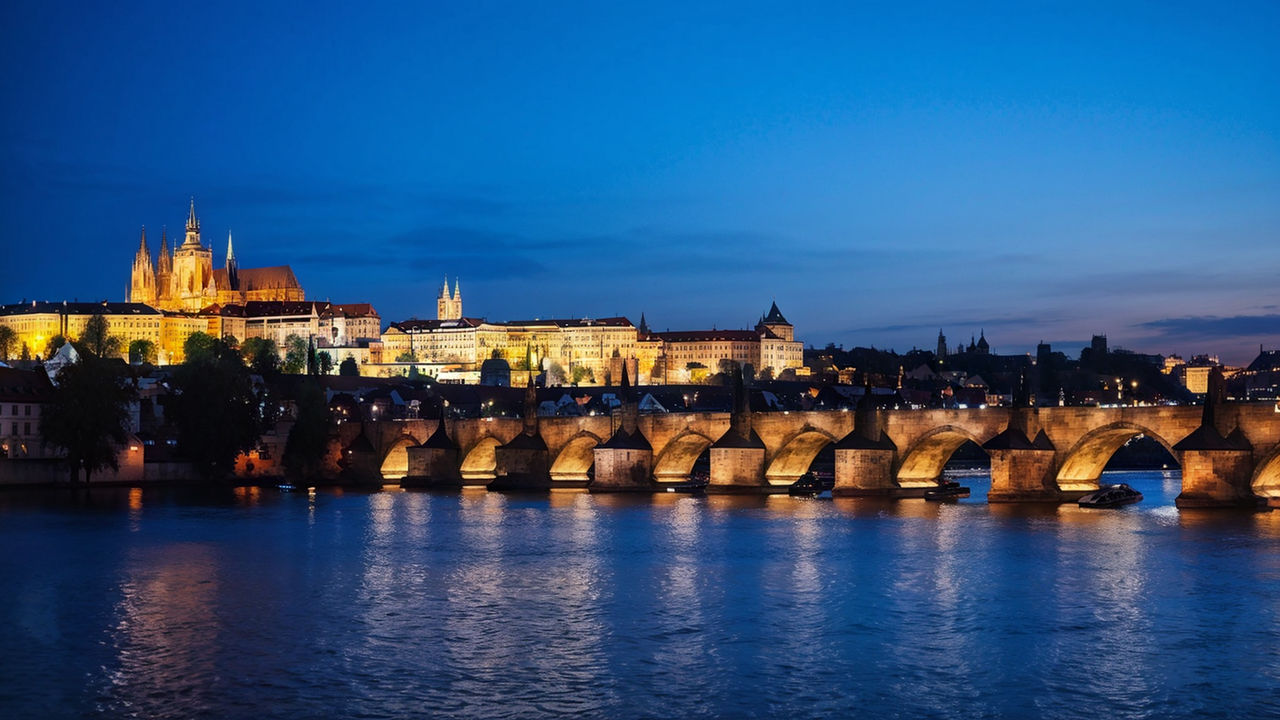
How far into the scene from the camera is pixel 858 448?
5475 cm

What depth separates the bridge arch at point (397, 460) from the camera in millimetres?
79438

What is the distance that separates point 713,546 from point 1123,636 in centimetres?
1588

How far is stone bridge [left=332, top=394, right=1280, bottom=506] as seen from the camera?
144 ft

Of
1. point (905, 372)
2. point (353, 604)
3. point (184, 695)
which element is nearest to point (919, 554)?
point (353, 604)

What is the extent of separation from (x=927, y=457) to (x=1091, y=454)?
7.62 meters

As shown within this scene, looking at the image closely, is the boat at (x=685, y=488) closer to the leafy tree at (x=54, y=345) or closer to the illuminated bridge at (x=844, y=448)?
the illuminated bridge at (x=844, y=448)

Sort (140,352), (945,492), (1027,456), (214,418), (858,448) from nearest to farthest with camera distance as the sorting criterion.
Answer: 1. (1027,456)
2. (858,448)
3. (945,492)
4. (214,418)
5. (140,352)

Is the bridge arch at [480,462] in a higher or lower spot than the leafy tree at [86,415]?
lower

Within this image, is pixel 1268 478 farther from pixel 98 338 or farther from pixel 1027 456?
pixel 98 338

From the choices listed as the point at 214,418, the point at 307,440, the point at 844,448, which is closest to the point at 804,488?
the point at 844,448

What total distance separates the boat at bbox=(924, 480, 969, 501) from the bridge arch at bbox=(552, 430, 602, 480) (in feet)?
59.4

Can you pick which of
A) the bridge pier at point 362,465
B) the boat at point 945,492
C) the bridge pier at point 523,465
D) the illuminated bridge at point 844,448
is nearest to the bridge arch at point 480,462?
the illuminated bridge at point 844,448

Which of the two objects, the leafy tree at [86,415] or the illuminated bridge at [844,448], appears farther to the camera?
the leafy tree at [86,415]

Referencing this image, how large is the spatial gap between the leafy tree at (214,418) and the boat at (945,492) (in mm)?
38002
